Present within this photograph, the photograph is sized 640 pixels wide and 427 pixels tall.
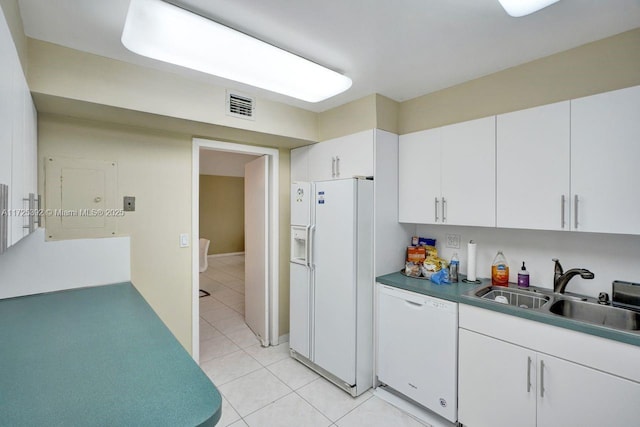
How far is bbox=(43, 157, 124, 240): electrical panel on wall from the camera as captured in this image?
2.08 m

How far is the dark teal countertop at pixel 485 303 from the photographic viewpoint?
1.44 metres

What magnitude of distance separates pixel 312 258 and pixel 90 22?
2.11 meters

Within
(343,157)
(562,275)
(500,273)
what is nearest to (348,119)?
(343,157)

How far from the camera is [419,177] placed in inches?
98.9

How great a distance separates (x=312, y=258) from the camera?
2660 mm

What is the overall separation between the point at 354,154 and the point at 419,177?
0.59 meters

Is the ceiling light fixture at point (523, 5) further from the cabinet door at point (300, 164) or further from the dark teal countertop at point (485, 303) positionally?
the cabinet door at point (300, 164)

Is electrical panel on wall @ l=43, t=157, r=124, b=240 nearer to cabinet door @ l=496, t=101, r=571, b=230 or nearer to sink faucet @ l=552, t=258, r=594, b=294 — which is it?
cabinet door @ l=496, t=101, r=571, b=230

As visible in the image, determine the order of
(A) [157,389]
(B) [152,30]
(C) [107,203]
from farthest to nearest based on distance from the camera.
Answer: (C) [107,203] → (B) [152,30] → (A) [157,389]

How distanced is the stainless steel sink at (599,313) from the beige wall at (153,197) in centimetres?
278

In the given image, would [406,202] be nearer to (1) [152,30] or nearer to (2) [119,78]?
(1) [152,30]

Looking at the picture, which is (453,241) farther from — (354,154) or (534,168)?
(354,154)

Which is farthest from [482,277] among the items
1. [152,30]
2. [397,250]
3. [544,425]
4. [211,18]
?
[152,30]

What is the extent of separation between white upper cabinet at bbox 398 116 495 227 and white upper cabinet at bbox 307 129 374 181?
0.35 m
